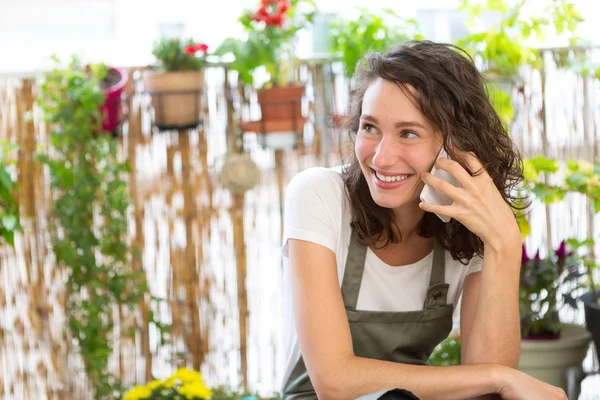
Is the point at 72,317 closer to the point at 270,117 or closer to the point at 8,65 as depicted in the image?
the point at 270,117

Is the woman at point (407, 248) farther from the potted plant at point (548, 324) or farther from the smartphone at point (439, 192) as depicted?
the potted plant at point (548, 324)

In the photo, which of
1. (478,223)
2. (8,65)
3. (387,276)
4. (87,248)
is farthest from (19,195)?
(8,65)

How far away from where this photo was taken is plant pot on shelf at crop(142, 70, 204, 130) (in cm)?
295

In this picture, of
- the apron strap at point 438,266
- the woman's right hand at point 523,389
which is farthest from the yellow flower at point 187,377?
the woman's right hand at point 523,389

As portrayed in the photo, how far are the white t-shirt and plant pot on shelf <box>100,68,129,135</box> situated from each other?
1260 millimetres

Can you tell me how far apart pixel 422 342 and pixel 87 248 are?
151 cm

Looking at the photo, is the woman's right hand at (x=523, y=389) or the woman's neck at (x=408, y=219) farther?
the woman's neck at (x=408, y=219)

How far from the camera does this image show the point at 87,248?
2953mm

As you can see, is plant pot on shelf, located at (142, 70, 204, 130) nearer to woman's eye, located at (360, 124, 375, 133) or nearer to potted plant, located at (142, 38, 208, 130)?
potted plant, located at (142, 38, 208, 130)

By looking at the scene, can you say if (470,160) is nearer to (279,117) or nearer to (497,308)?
(497,308)

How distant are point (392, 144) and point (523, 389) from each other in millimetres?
543

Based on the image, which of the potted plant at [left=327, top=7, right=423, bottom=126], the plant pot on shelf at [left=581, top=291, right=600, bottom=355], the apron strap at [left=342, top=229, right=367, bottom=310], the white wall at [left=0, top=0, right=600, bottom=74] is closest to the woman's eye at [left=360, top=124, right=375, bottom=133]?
the apron strap at [left=342, top=229, right=367, bottom=310]

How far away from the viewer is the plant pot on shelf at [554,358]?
2717 millimetres

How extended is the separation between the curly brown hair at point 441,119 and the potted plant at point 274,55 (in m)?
1.09
